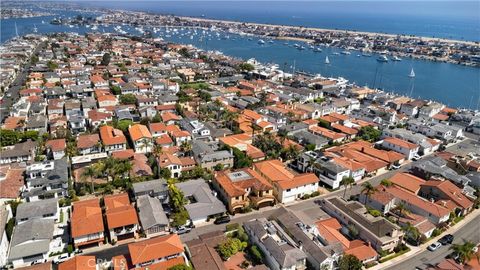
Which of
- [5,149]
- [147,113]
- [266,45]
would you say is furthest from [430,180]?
[266,45]

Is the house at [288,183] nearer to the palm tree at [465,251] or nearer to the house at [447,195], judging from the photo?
the house at [447,195]

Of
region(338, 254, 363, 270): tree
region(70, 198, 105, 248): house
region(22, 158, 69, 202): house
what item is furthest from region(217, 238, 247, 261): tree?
region(22, 158, 69, 202): house

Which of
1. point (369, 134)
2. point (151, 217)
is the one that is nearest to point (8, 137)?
point (151, 217)

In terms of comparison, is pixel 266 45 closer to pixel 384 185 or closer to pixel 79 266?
pixel 384 185

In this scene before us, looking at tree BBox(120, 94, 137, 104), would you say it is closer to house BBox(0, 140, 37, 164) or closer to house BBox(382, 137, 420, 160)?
house BBox(0, 140, 37, 164)

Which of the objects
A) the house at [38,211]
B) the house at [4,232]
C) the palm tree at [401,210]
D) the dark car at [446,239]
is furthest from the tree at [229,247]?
the dark car at [446,239]

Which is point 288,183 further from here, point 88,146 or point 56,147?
point 56,147
